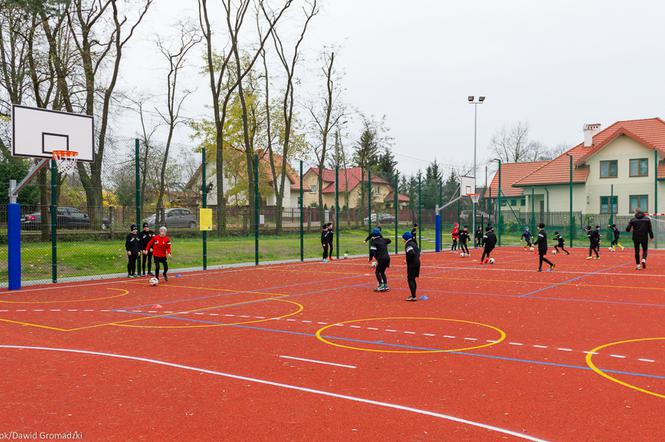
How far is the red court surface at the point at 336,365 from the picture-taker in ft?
17.5

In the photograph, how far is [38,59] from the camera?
26531 mm

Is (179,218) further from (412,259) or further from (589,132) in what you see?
(589,132)

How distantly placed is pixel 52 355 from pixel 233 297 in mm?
6404

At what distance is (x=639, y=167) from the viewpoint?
44.9 m

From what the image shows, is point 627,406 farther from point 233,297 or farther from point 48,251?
point 48,251

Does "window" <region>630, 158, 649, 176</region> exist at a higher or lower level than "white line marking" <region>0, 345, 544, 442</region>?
higher

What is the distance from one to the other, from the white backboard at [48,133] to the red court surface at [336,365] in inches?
174

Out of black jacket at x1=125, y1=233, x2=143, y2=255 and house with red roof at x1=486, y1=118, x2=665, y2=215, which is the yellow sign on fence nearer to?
black jacket at x1=125, y1=233, x2=143, y2=255

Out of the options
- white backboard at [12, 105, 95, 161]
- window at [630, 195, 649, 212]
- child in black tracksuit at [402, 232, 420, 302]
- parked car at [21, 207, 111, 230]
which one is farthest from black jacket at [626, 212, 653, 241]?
window at [630, 195, 649, 212]

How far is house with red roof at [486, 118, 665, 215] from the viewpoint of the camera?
145ft

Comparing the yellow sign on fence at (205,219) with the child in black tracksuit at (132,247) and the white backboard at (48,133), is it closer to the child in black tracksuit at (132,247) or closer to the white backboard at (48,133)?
the child in black tracksuit at (132,247)

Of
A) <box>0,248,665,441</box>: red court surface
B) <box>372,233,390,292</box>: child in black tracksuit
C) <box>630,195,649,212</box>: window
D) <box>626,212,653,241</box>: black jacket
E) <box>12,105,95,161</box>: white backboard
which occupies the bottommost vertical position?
<box>0,248,665,441</box>: red court surface

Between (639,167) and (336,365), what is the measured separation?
1753 inches

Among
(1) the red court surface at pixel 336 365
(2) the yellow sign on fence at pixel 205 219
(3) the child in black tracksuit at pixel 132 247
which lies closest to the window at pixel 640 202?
(1) the red court surface at pixel 336 365
